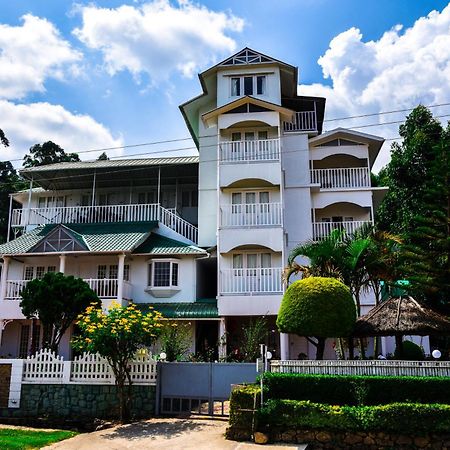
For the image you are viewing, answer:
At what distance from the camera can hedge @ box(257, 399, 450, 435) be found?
1120 centimetres

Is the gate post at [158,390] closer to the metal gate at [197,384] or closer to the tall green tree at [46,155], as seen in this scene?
the metal gate at [197,384]

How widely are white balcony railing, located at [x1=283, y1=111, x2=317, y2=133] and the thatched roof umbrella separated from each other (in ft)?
42.0

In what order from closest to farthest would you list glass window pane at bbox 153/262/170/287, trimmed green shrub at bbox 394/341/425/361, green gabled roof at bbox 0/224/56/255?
trimmed green shrub at bbox 394/341/425/361
green gabled roof at bbox 0/224/56/255
glass window pane at bbox 153/262/170/287

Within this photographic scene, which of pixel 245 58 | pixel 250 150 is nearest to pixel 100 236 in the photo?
pixel 250 150

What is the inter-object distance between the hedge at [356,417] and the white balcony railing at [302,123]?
1626 centimetres

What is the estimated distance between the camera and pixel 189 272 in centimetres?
2272

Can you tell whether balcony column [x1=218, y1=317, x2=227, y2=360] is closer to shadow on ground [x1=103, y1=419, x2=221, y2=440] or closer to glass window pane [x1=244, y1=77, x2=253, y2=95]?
shadow on ground [x1=103, y1=419, x2=221, y2=440]

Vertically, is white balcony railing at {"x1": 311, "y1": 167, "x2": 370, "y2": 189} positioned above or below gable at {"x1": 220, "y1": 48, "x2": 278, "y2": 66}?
below

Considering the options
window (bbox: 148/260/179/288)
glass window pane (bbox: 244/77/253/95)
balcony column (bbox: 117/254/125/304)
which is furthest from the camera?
glass window pane (bbox: 244/77/253/95)

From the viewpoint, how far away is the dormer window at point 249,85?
25.3 meters

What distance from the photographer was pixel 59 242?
2234 cm

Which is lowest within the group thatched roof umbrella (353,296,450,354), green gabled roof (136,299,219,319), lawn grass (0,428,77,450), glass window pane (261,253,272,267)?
lawn grass (0,428,77,450)

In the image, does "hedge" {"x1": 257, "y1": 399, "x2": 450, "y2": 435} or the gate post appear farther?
the gate post

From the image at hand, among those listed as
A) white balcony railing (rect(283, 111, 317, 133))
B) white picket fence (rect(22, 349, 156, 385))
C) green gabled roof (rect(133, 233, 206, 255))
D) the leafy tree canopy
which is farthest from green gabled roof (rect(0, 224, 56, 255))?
white balcony railing (rect(283, 111, 317, 133))
